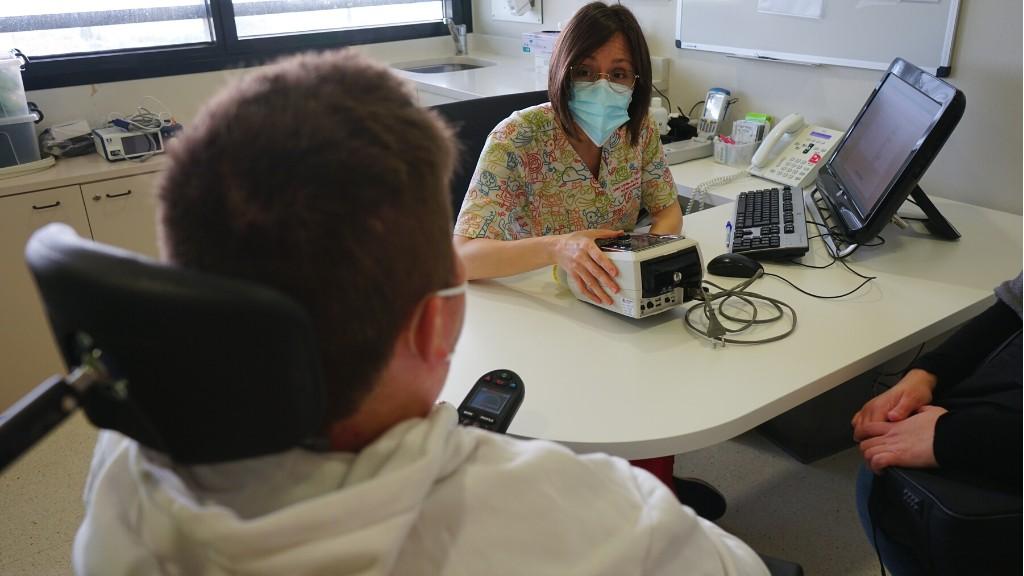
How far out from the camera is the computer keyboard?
1593mm

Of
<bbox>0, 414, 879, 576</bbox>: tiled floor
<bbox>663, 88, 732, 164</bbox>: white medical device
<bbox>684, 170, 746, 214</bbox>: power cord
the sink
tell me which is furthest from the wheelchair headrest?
the sink

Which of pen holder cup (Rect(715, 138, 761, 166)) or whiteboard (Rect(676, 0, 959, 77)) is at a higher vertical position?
whiteboard (Rect(676, 0, 959, 77))

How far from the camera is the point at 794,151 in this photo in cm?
220

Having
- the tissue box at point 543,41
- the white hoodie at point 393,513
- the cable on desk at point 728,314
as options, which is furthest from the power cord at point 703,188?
the white hoodie at point 393,513

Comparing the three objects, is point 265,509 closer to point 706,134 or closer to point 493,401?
point 493,401

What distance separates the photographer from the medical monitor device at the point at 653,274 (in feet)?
4.22

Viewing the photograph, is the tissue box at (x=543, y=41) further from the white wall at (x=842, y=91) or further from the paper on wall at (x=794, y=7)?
the paper on wall at (x=794, y=7)

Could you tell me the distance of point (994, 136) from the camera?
191 centimetres

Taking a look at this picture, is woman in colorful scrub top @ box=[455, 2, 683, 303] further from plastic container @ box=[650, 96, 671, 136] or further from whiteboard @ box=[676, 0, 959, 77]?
whiteboard @ box=[676, 0, 959, 77]

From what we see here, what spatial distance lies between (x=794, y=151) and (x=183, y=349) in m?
2.06

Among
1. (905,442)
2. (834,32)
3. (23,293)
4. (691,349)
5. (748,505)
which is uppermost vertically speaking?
(834,32)

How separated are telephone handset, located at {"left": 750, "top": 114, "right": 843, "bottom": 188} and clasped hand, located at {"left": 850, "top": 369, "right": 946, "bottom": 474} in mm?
911

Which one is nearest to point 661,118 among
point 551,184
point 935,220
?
point 551,184

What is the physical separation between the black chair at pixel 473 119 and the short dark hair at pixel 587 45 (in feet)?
0.90
